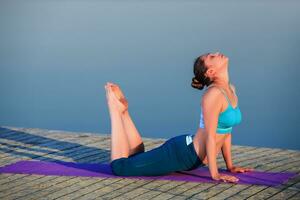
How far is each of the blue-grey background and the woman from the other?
4026 millimetres

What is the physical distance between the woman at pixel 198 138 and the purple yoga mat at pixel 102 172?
3.4 inches

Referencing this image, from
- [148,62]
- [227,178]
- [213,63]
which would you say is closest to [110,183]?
[227,178]

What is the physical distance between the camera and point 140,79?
47.1 feet

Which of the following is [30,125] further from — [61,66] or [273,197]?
[273,197]

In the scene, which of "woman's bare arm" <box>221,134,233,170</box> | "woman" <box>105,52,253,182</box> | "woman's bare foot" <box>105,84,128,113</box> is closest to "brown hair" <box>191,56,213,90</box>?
"woman" <box>105,52,253,182</box>

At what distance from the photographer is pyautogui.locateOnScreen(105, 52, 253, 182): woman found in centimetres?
595

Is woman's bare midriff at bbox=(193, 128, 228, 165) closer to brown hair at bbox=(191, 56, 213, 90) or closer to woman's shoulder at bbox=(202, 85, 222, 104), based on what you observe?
woman's shoulder at bbox=(202, 85, 222, 104)

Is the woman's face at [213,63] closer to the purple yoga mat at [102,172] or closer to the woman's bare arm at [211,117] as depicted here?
the woman's bare arm at [211,117]

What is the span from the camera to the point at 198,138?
240 inches

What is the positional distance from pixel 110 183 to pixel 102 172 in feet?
1.22

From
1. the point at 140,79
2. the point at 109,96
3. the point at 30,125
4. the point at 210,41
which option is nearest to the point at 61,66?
the point at 140,79

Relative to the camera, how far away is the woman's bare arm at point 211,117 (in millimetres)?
5918

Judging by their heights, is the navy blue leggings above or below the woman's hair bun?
below

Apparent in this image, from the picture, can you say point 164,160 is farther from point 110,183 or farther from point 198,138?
point 110,183
